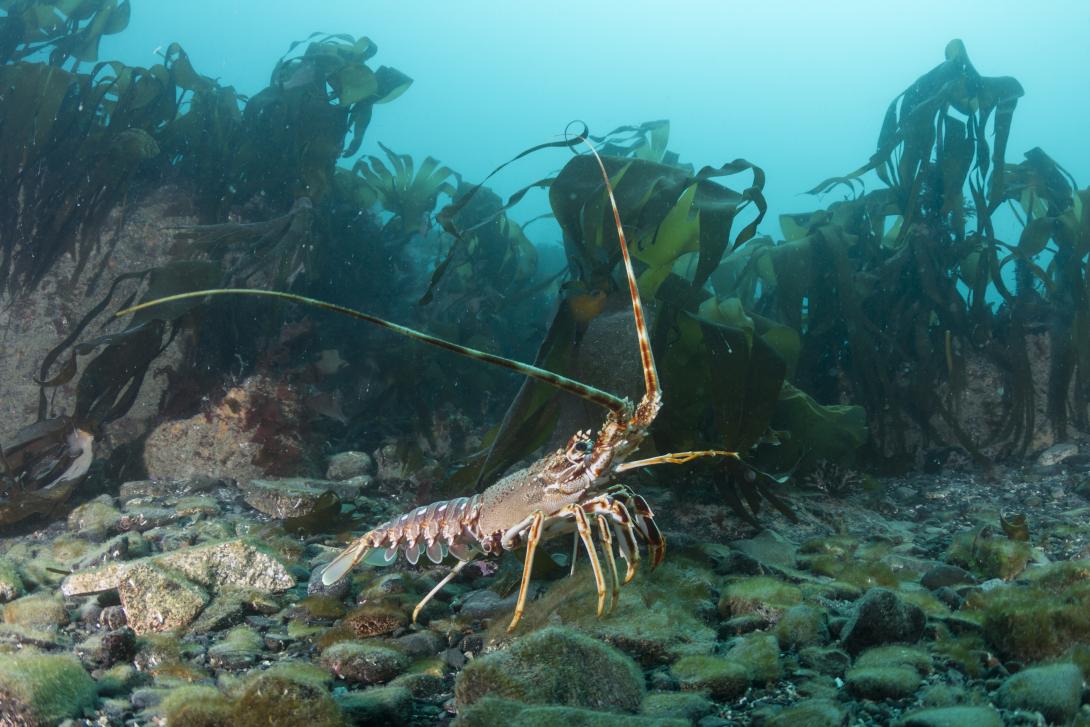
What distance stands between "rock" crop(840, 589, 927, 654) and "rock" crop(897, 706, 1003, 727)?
57cm

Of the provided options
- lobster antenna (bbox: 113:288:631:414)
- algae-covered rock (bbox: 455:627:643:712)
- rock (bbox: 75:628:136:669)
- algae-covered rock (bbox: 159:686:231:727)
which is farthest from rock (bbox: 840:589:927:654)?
rock (bbox: 75:628:136:669)

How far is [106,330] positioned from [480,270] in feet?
12.4

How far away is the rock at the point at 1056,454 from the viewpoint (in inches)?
219

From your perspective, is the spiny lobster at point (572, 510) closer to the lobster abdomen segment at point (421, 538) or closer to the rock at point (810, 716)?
the lobster abdomen segment at point (421, 538)

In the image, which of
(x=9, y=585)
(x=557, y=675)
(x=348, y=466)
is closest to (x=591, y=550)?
(x=557, y=675)

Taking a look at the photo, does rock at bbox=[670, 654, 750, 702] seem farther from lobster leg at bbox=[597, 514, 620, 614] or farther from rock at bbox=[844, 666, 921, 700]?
lobster leg at bbox=[597, 514, 620, 614]

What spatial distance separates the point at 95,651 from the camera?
2.51m

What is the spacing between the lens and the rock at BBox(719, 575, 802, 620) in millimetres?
2783

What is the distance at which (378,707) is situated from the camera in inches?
80.3

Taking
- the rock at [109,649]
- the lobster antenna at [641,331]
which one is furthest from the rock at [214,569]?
the lobster antenna at [641,331]

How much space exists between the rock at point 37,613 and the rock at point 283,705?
161 centimetres

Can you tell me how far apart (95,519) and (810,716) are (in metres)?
4.81

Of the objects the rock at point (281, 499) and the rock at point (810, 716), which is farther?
the rock at point (281, 499)

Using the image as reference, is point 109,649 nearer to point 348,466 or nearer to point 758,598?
point 758,598
